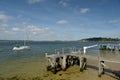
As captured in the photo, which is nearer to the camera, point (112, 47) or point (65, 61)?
point (65, 61)

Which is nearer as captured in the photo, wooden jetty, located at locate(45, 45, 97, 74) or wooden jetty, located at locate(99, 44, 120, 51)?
wooden jetty, located at locate(45, 45, 97, 74)

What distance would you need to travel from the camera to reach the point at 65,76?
61.0 feet

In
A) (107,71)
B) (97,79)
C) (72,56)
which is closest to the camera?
(97,79)

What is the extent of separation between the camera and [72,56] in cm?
2348

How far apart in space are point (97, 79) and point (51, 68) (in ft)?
23.6

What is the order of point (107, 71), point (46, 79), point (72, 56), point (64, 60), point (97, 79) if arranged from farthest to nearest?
point (72, 56)
point (64, 60)
point (107, 71)
point (46, 79)
point (97, 79)

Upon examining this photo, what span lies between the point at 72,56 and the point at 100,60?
5.92m

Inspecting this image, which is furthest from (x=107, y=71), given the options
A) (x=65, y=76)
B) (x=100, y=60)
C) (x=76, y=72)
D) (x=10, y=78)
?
(x=10, y=78)

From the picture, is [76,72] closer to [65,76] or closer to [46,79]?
[65,76]

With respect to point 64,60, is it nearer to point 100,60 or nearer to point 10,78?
point 100,60

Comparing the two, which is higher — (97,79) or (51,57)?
(51,57)

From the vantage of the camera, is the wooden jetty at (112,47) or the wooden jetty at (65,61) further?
the wooden jetty at (112,47)

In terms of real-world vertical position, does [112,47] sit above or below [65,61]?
above

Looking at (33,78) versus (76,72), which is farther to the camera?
(76,72)
